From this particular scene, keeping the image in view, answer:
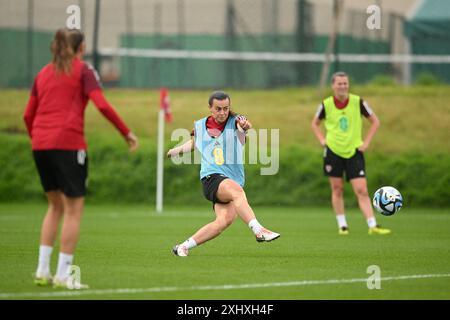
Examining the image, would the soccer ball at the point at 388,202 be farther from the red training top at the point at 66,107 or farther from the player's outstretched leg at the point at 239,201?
the red training top at the point at 66,107

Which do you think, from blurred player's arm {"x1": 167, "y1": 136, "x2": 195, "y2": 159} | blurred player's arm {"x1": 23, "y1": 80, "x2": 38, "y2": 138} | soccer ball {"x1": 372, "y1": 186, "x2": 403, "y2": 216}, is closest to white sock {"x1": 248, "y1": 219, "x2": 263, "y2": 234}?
blurred player's arm {"x1": 167, "y1": 136, "x2": 195, "y2": 159}

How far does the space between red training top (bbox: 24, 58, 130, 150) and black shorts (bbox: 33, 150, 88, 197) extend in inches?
2.1

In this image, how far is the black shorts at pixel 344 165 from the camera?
16.8 meters


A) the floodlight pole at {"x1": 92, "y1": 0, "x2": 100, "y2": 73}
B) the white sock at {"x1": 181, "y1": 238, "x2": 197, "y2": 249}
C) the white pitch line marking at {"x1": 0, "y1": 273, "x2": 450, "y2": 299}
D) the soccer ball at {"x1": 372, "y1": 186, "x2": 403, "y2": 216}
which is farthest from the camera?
the floodlight pole at {"x1": 92, "y1": 0, "x2": 100, "y2": 73}

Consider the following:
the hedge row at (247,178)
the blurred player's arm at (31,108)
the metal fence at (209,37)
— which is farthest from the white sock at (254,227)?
the metal fence at (209,37)

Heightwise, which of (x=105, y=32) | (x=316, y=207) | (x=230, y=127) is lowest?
(x=316, y=207)

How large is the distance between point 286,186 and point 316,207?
960 mm

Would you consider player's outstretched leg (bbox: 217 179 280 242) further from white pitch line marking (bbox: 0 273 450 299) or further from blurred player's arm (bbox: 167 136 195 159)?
white pitch line marking (bbox: 0 273 450 299)

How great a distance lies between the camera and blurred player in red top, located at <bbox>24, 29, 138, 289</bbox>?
9180 millimetres

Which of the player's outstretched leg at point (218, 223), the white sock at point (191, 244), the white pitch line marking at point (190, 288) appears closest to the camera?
the white pitch line marking at point (190, 288)

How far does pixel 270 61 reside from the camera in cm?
3067
